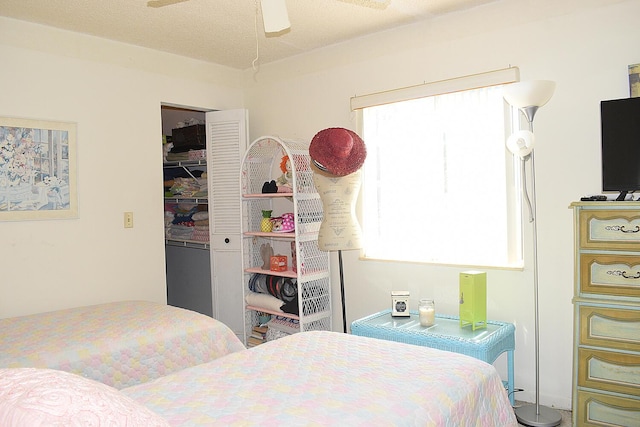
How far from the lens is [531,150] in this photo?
8.55 ft

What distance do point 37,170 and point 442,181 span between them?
257 centimetres

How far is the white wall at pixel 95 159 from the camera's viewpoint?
10.2 ft

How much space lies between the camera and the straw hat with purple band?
2875 mm

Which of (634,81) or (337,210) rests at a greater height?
(634,81)

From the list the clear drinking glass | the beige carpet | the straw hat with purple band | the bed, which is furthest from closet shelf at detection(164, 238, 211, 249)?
the beige carpet

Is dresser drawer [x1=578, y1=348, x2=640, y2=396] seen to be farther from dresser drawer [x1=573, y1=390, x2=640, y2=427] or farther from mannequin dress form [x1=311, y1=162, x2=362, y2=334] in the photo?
mannequin dress form [x1=311, y1=162, x2=362, y2=334]

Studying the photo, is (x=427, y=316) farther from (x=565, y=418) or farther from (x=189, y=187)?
(x=189, y=187)

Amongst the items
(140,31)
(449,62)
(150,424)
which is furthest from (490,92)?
(150,424)

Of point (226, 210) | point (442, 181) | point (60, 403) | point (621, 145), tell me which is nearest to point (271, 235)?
point (226, 210)

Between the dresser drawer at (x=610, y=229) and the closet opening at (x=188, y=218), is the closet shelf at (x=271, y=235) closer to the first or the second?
the closet opening at (x=188, y=218)

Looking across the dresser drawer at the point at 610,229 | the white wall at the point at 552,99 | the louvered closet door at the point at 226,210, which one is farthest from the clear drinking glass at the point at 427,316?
the louvered closet door at the point at 226,210

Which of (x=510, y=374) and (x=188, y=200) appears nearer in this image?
(x=510, y=374)

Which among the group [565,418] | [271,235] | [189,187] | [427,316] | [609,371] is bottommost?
[565,418]

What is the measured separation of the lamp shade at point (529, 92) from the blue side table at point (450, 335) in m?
1.22
